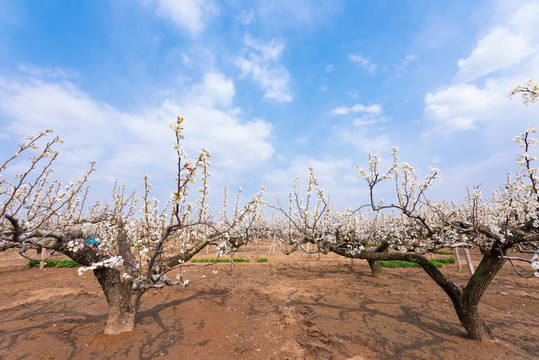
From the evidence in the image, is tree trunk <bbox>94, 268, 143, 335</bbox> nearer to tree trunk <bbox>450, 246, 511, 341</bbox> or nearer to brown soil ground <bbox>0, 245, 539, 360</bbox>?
brown soil ground <bbox>0, 245, 539, 360</bbox>

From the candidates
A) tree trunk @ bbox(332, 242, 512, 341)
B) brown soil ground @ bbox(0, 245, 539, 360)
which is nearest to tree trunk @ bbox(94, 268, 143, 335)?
brown soil ground @ bbox(0, 245, 539, 360)

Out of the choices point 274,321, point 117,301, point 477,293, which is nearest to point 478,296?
point 477,293

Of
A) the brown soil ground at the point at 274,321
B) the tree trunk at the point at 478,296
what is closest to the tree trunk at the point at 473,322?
the tree trunk at the point at 478,296

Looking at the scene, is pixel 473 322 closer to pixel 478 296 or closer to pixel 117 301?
pixel 478 296

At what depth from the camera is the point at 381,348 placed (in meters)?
5.79

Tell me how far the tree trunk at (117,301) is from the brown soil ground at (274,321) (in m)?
0.28

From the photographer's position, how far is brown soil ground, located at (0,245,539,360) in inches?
219

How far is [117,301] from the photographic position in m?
6.16

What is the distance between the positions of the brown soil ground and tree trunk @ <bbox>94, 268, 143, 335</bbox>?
0.93ft

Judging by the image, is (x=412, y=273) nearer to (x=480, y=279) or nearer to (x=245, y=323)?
(x=480, y=279)

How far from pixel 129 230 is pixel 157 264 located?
220cm

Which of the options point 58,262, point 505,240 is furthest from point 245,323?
point 58,262

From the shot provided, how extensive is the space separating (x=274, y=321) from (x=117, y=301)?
14.7 ft

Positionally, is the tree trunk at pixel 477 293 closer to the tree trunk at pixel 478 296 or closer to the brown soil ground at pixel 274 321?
the tree trunk at pixel 478 296
